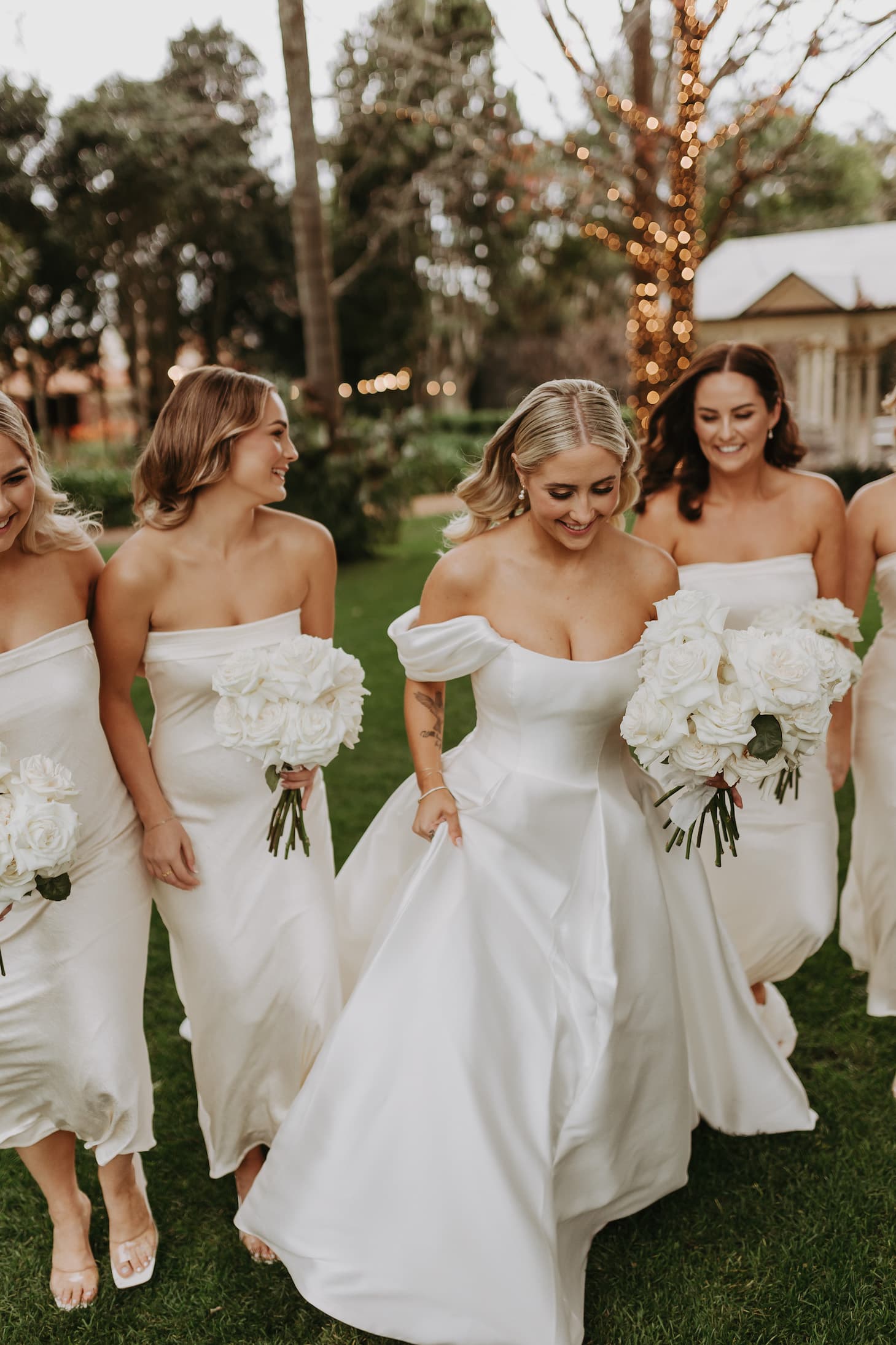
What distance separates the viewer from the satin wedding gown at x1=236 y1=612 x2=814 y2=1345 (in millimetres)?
2895

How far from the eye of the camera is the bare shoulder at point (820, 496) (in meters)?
4.20

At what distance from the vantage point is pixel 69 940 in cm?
321

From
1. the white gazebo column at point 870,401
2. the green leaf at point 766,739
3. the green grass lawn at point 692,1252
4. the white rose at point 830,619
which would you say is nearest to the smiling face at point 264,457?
the green leaf at point 766,739

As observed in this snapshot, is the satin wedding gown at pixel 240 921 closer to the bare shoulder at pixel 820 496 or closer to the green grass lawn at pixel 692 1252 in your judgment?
the green grass lawn at pixel 692 1252

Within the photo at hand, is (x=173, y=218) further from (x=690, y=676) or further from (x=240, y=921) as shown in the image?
(x=690, y=676)

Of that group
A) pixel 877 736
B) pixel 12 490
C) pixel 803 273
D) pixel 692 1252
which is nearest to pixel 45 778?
pixel 12 490

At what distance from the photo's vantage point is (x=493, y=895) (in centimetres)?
317

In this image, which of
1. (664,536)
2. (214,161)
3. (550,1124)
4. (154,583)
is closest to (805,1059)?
(550,1124)

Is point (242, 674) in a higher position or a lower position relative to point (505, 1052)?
higher

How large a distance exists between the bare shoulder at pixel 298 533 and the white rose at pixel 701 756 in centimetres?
136

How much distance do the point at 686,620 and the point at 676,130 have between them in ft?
33.5

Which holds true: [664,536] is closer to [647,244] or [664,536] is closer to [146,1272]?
[146,1272]

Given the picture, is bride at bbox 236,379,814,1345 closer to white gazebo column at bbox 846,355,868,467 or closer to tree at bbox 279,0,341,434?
tree at bbox 279,0,341,434

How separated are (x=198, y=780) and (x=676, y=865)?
1.54 meters
